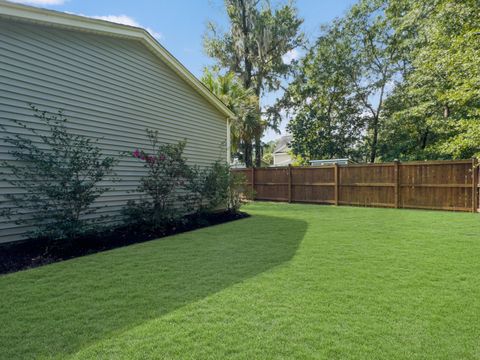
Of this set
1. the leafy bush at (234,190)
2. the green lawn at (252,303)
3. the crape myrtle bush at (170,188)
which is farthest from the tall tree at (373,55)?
the green lawn at (252,303)

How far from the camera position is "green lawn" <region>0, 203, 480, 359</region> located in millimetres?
1948

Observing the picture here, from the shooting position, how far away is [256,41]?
1659cm

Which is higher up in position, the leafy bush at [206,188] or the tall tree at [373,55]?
the tall tree at [373,55]

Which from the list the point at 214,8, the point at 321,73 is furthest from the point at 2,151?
the point at 214,8

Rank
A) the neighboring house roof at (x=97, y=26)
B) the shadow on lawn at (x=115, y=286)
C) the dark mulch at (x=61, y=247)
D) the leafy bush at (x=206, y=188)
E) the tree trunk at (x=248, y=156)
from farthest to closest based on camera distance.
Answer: the tree trunk at (x=248, y=156), the leafy bush at (x=206, y=188), the neighboring house roof at (x=97, y=26), the dark mulch at (x=61, y=247), the shadow on lawn at (x=115, y=286)

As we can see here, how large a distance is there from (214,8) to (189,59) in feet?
11.0

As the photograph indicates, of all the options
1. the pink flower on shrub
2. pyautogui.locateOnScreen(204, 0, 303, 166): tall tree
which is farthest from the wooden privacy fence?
pyautogui.locateOnScreen(204, 0, 303, 166): tall tree

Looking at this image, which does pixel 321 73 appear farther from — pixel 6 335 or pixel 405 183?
pixel 6 335

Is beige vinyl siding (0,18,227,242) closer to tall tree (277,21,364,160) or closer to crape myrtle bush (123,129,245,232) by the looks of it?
crape myrtle bush (123,129,245,232)

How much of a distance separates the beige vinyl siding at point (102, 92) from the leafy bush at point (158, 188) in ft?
1.22

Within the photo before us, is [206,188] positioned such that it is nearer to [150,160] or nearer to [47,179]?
[150,160]

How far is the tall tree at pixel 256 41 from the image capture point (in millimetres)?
16594

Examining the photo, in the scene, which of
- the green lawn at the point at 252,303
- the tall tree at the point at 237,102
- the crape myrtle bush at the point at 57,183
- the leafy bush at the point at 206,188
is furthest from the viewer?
the tall tree at the point at 237,102

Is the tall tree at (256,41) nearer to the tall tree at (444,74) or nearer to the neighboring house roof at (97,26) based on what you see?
the tall tree at (444,74)
